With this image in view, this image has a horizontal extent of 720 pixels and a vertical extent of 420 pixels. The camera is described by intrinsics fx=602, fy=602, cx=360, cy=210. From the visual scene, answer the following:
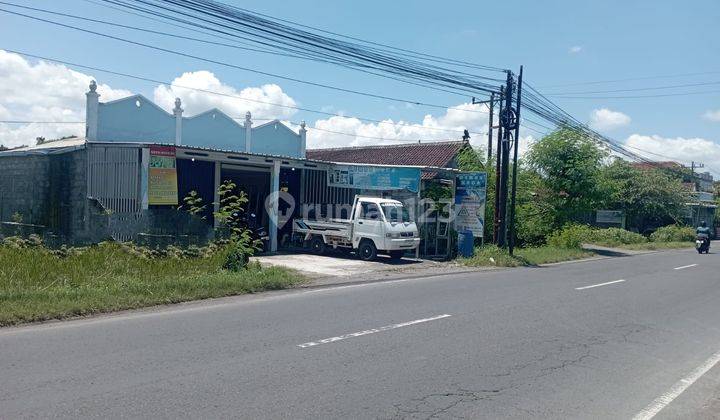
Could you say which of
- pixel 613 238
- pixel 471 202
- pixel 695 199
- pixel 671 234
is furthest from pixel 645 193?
pixel 471 202

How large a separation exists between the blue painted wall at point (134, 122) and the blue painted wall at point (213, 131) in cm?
108

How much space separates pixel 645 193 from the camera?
41750mm

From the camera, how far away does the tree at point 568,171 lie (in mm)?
29109

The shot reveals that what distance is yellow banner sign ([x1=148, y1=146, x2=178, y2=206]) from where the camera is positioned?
17141 millimetres

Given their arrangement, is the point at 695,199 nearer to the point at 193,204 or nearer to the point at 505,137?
the point at 505,137

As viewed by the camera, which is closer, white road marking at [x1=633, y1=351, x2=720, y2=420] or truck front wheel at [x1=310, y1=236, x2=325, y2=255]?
white road marking at [x1=633, y1=351, x2=720, y2=420]

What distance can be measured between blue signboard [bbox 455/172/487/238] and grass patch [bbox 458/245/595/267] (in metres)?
0.80

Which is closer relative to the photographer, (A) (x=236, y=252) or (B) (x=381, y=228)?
(A) (x=236, y=252)

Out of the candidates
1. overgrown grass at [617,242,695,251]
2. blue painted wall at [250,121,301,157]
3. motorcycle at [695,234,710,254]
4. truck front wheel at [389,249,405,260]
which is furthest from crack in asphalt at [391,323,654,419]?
overgrown grass at [617,242,695,251]

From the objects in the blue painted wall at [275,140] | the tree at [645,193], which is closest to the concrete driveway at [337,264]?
the blue painted wall at [275,140]

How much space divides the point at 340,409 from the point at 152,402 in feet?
5.61

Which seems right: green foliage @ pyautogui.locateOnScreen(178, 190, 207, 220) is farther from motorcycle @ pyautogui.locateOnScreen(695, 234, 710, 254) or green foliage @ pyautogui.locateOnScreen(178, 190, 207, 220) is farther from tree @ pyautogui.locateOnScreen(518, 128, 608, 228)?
motorcycle @ pyautogui.locateOnScreen(695, 234, 710, 254)

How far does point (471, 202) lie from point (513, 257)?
8.50 ft

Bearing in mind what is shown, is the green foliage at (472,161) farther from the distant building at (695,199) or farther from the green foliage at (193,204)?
the distant building at (695,199)
